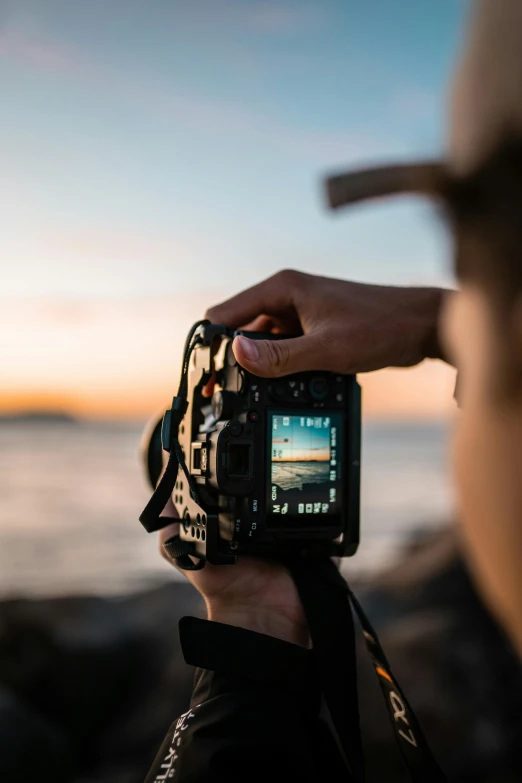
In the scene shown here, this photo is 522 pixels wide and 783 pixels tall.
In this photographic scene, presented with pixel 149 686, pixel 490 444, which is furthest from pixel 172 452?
pixel 149 686

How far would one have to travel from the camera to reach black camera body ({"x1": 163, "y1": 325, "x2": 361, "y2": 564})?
6.33 ft

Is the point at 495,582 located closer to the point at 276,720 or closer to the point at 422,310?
the point at 276,720

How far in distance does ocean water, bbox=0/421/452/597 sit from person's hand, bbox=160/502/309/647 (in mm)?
902

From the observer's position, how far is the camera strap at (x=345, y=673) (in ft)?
5.22

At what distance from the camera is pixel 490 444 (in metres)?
0.64

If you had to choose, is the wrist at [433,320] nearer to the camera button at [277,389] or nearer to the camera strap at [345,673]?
the camera button at [277,389]

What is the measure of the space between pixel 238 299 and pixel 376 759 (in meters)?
3.10

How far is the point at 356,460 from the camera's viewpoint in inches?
82.3

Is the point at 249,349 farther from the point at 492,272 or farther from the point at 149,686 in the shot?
the point at 149,686

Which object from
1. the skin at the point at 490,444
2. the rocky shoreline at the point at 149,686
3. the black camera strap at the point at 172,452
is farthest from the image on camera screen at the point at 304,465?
the rocky shoreline at the point at 149,686

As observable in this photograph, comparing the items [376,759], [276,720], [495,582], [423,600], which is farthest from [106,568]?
[495,582]

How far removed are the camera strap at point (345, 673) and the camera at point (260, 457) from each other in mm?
138

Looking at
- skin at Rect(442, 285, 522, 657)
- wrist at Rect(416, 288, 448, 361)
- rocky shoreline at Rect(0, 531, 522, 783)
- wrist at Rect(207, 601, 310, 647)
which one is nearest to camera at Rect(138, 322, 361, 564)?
wrist at Rect(207, 601, 310, 647)

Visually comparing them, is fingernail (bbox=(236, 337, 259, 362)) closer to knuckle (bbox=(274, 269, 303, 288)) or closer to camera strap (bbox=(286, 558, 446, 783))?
knuckle (bbox=(274, 269, 303, 288))
